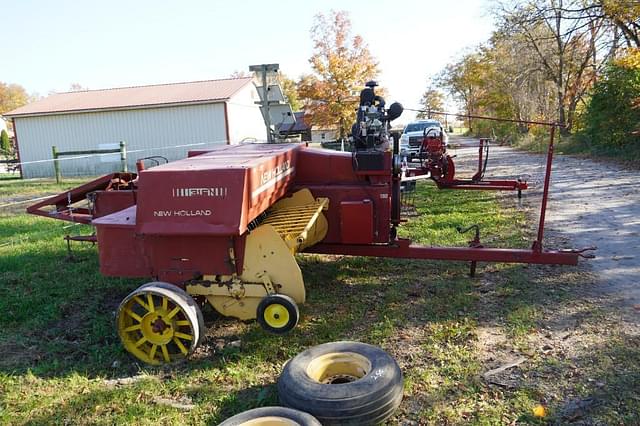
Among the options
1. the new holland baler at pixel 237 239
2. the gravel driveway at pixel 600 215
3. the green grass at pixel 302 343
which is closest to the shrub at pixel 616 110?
the gravel driveway at pixel 600 215

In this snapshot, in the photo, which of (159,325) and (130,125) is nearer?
(159,325)

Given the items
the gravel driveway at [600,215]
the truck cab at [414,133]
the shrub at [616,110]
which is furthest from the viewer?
the truck cab at [414,133]

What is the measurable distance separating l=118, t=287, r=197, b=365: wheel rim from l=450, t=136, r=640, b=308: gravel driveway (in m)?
3.83

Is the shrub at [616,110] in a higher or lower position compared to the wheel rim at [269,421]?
higher

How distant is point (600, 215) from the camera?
8602mm

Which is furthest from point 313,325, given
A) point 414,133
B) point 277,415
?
point 414,133

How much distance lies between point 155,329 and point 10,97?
85.9 m

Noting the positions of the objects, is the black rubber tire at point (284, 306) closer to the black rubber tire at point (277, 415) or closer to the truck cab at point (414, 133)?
the black rubber tire at point (277, 415)

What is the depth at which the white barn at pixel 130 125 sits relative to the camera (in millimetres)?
23984

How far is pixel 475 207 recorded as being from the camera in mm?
9750

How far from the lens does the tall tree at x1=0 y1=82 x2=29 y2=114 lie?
72.8 m

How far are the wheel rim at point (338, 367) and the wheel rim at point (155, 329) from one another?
1.02m

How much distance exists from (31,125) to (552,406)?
91.4 feet

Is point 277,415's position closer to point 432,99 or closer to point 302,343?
point 302,343
